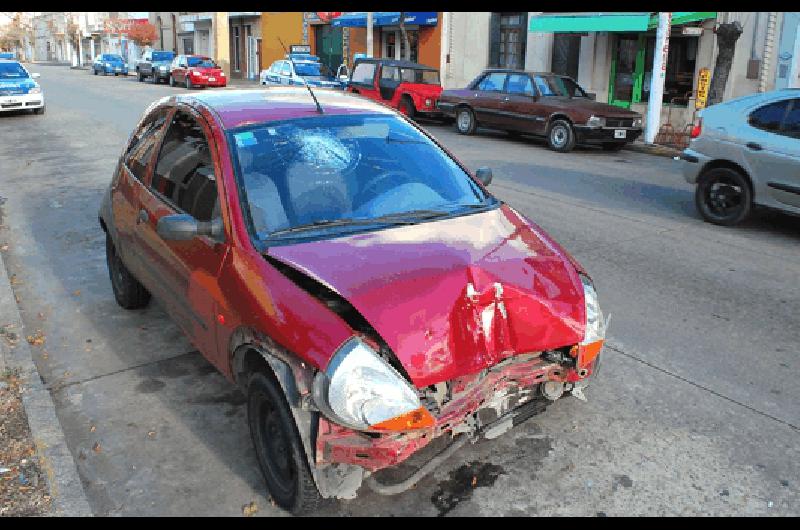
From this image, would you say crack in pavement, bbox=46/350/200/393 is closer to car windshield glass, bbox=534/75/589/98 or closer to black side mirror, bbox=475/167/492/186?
black side mirror, bbox=475/167/492/186

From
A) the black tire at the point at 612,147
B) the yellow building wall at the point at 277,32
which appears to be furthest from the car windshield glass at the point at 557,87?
the yellow building wall at the point at 277,32

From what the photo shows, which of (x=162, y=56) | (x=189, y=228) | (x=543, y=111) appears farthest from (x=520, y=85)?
(x=162, y=56)

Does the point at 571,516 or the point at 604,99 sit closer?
the point at 571,516

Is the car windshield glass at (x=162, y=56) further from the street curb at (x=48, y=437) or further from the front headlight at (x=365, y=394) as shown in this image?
the front headlight at (x=365, y=394)

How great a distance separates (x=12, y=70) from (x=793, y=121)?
2054 centimetres

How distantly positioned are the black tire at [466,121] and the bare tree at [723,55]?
5.46 meters

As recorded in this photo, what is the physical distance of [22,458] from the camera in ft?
12.0

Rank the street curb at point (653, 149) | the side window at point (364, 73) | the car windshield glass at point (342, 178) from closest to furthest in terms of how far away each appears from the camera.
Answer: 1. the car windshield glass at point (342, 178)
2. the street curb at point (653, 149)
3. the side window at point (364, 73)

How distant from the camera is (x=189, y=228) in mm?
3639

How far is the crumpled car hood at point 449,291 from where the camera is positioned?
3.01 meters

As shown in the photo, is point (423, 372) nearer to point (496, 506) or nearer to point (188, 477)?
point (496, 506)

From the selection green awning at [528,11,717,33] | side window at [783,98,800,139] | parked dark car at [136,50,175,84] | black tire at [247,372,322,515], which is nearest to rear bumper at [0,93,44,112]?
green awning at [528,11,717,33]
